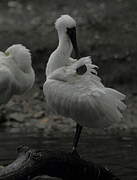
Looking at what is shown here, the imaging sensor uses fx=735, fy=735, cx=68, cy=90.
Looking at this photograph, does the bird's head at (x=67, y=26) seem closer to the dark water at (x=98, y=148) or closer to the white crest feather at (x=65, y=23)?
the white crest feather at (x=65, y=23)

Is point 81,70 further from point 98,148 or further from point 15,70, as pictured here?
point 98,148

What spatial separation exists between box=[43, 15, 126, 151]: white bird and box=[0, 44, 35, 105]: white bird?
782 mm

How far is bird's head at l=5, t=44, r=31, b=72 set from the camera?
12652 millimetres

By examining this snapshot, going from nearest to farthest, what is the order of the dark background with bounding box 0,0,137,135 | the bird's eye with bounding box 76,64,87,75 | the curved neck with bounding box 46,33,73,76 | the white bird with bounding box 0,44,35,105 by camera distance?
the bird's eye with bounding box 76,64,87,75
the curved neck with bounding box 46,33,73,76
the white bird with bounding box 0,44,35,105
the dark background with bounding box 0,0,137,135

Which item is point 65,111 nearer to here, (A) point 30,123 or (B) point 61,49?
(B) point 61,49

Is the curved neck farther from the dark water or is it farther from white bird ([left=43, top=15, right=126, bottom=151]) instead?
the dark water

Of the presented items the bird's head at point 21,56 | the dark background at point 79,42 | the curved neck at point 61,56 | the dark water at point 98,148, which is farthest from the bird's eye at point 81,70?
the dark background at point 79,42

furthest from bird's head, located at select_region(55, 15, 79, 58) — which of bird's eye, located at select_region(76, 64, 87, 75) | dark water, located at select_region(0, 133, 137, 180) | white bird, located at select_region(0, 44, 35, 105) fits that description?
dark water, located at select_region(0, 133, 137, 180)

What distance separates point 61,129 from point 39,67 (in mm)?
3895

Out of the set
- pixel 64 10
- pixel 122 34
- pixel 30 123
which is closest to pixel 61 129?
pixel 30 123

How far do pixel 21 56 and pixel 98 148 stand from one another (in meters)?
3.07

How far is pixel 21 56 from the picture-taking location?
12656mm

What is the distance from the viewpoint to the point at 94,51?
71.6 ft

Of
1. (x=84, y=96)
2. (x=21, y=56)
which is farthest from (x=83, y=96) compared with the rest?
(x=21, y=56)
